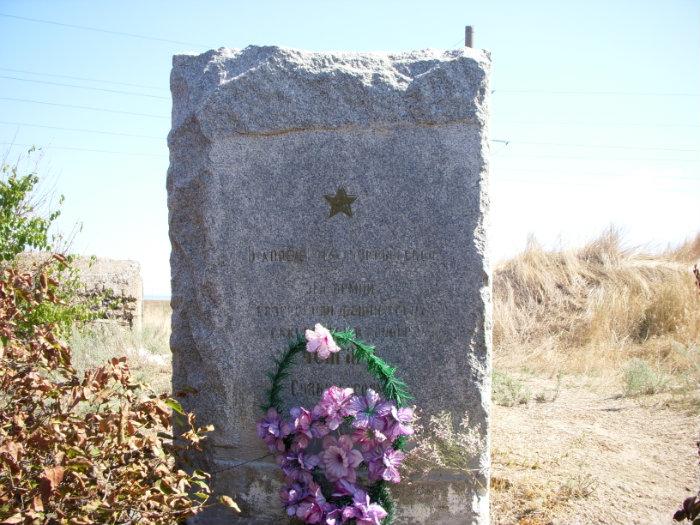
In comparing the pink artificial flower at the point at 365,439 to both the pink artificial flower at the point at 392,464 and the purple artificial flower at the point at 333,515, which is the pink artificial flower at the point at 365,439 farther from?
the purple artificial flower at the point at 333,515

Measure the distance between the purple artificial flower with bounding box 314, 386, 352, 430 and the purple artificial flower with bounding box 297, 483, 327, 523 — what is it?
0.30 meters

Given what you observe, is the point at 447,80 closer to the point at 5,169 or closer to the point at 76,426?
the point at 76,426

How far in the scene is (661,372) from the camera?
6543mm

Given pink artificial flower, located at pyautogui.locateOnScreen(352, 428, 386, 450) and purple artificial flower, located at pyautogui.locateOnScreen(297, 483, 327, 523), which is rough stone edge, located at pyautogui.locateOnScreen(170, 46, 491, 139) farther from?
purple artificial flower, located at pyautogui.locateOnScreen(297, 483, 327, 523)

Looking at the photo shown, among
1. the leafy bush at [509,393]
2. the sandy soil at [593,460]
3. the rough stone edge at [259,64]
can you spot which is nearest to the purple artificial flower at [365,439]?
the sandy soil at [593,460]

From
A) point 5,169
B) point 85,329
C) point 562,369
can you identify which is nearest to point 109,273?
point 85,329

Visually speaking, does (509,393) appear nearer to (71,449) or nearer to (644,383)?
(644,383)

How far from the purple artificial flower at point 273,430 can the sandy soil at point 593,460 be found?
118 cm

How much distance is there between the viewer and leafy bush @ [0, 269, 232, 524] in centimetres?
240

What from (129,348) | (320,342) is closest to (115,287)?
(129,348)

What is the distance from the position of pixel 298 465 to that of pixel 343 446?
0.25 m

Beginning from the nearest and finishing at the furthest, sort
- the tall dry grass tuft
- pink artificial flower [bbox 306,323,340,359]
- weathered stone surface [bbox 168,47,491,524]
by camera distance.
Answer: pink artificial flower [bbox 306,323,340,359], weathered stone surface [bbox 168,47,491,524], the tall dry grass tuft

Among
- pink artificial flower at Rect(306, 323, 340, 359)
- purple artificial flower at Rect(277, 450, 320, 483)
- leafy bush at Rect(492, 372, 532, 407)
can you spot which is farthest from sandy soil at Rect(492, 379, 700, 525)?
pink artificial flower at Rect(306, 323, 340, 359)

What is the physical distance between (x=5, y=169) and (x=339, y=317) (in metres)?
4.57
